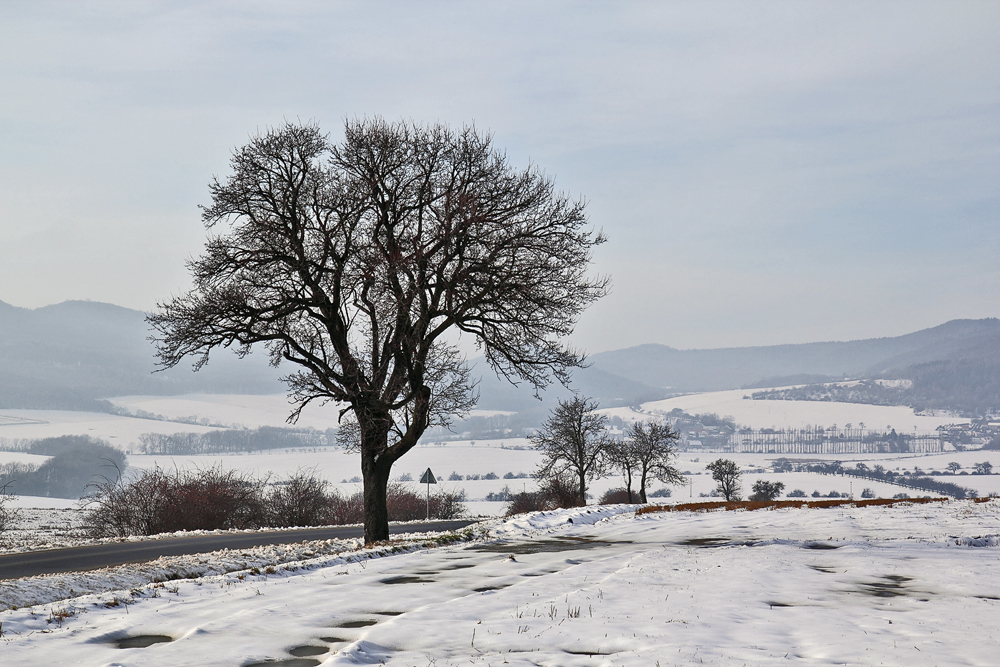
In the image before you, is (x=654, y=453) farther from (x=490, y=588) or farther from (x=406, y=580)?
(x=490, y=588)

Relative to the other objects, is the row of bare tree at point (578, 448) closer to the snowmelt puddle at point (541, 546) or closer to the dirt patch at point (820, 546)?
the snowmelt puddle at point (541, 546)

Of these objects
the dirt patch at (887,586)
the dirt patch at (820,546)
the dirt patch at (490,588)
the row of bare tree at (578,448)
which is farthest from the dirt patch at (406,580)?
the row of bare tree at (578,448)

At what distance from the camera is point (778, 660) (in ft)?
21.7

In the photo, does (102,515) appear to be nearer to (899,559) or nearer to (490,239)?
(490,239)

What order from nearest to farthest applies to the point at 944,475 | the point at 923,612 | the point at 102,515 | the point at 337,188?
the point at 923,612 → the point at 337,188 → the point at 102,515 → the point at 944,475

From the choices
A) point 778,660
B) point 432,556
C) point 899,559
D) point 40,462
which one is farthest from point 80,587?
point 40,462

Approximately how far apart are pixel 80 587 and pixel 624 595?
8910 mm

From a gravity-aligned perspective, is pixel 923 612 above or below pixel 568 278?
below

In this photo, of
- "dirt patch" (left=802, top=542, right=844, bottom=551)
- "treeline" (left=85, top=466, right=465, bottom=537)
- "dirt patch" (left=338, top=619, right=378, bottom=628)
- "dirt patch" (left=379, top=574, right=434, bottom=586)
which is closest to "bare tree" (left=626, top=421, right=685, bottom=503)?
"treeline" (left=85, top=466, right=465, bottom=537)

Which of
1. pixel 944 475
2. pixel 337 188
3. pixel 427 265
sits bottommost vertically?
pixel 944 475

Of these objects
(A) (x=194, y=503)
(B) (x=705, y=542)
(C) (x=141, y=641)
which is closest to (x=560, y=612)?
(C) (x=141, y=641)

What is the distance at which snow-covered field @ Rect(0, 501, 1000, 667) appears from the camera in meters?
6.85

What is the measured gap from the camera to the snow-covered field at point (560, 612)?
22.5 feet

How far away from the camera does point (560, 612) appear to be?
872 cm
